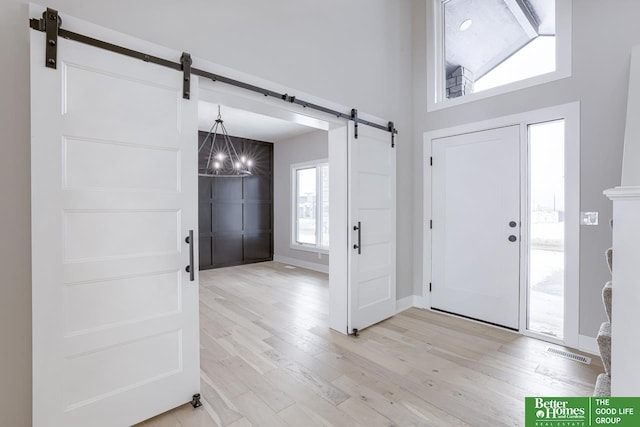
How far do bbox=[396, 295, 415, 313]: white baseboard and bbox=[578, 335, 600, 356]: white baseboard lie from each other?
1.69m

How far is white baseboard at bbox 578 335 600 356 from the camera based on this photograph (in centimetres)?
264

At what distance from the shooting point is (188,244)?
198cm

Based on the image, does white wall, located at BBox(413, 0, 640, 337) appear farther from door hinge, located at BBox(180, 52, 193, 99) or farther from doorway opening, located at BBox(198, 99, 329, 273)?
doorway opening, located at BBox(198, 99, 329, 273)

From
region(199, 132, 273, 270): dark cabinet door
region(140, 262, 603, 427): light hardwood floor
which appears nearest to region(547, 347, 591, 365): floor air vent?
region(140, 262, 603, 427): light hardwood floor

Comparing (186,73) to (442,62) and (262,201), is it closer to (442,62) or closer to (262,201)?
(442,62)

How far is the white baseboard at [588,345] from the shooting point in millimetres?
2645

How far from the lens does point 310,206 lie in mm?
6738

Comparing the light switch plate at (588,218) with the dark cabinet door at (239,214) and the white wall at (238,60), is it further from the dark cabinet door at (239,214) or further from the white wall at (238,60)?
the dark cabinet door at (239,214)

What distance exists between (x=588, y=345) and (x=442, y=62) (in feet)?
11.2

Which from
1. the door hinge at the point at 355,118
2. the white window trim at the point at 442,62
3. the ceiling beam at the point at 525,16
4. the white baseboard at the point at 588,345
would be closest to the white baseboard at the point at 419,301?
the white baseboard at the point at 588,345

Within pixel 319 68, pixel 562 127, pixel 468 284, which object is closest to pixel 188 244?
pixel 319 68

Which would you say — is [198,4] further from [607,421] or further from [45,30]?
[607,421]

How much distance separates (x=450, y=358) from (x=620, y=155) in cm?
225

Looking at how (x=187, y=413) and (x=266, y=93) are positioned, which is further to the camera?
(x=266, y=93)
